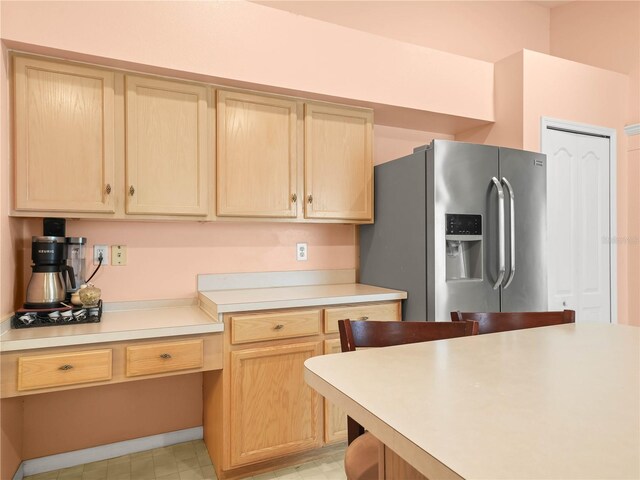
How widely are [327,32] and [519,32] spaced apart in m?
2.21

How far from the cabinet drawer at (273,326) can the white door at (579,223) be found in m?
1.88

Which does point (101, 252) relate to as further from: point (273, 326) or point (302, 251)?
point (302, 251)

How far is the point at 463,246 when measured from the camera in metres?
2.53

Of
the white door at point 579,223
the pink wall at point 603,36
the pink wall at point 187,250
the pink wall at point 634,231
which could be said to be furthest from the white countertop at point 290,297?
the pink wall at point 603,36

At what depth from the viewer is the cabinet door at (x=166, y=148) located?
215 centimetres

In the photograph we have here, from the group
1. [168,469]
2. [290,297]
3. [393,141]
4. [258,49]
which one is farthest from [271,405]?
[393,141]

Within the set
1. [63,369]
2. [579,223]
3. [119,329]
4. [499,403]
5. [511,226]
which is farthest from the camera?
[579,223]

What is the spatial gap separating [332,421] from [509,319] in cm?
123

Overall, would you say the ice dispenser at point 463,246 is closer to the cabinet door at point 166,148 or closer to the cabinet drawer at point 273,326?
the cabinet drawer at point 273,326

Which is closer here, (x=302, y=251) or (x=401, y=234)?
(x=401, y=234)

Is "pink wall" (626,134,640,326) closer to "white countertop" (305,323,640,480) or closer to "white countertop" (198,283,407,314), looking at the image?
"white countertop" (198,283,407,314)

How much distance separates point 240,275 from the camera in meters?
2.68

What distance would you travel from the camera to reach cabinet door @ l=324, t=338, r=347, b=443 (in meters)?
2.28

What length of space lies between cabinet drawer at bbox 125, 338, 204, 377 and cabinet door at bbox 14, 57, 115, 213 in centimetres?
73
